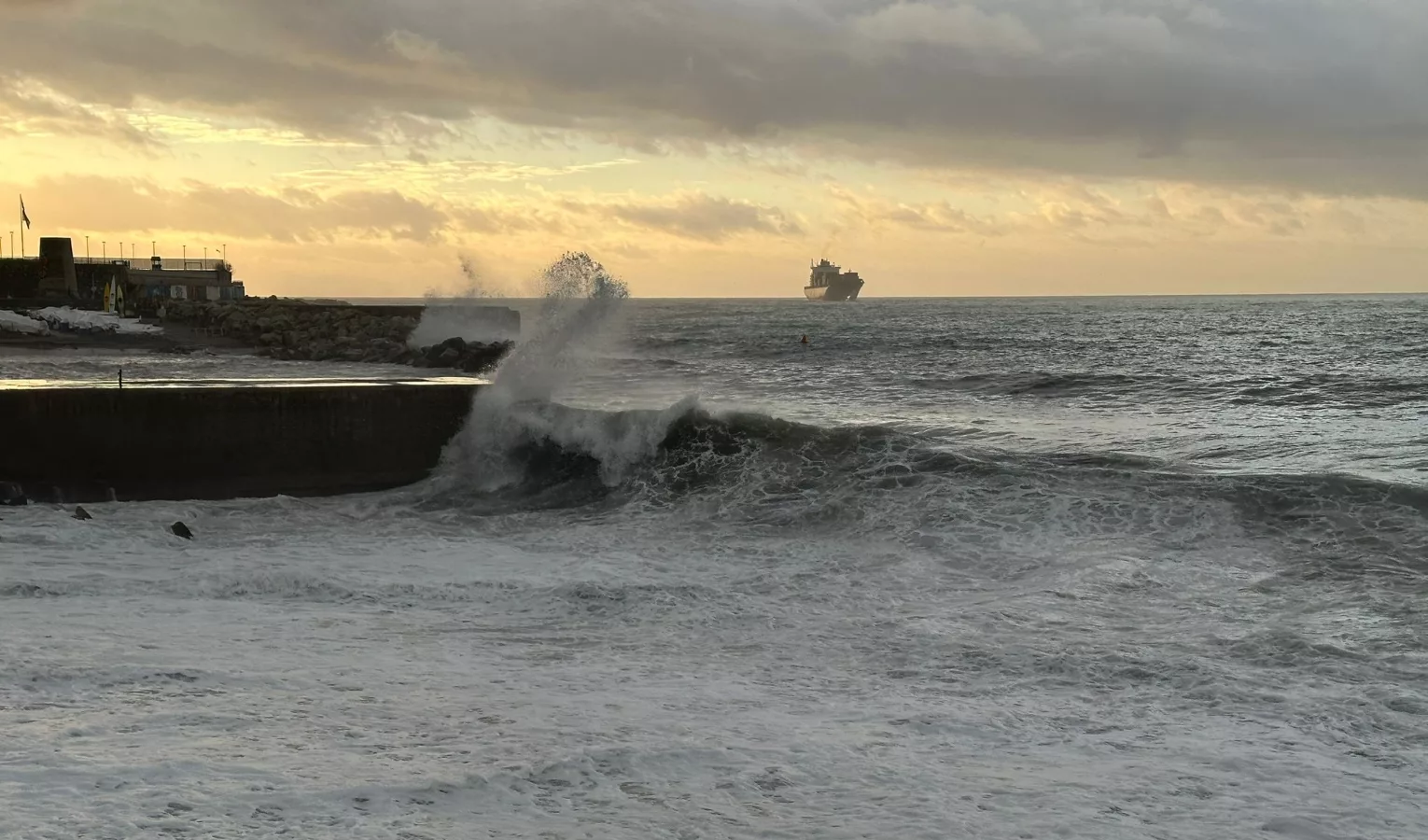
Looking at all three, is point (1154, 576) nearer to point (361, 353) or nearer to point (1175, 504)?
point (1175, 504)

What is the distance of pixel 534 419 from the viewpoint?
14945 millimetres

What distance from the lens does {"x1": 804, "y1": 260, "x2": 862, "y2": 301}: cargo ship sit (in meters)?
165

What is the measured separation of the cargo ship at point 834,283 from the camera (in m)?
165

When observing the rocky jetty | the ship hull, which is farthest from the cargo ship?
the rocky jetty

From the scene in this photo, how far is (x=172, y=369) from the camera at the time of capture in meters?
21.9

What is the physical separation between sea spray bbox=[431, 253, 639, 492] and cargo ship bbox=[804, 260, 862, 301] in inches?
5824

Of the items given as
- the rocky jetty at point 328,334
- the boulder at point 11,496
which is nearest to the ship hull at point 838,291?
the rocky jetty at point 328,334

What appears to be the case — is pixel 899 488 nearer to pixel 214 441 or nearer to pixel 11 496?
pixel 214 441

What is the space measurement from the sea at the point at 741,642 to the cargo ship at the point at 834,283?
149602 mm

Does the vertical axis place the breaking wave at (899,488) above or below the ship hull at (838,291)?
below

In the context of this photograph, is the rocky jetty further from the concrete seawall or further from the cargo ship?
the cargo ship

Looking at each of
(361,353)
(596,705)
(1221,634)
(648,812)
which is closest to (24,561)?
(596,705)

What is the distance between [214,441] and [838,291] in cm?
15512

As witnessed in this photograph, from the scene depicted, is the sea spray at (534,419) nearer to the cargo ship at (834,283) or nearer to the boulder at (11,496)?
the boulder at (11,496)
